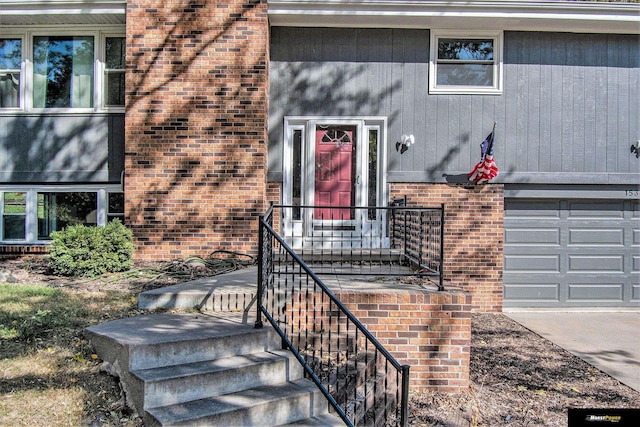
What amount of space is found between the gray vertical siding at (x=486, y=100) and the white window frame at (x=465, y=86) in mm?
109

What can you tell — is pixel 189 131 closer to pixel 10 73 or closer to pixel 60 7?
pixel 60 7

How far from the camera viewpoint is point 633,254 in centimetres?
870

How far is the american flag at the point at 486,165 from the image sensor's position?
7980 mm

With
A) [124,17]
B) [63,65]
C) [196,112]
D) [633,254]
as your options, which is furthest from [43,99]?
[633,254]

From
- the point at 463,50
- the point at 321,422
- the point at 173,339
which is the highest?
the point at 463,50

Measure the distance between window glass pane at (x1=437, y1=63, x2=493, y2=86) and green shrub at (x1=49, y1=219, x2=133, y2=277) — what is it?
20.3 feet

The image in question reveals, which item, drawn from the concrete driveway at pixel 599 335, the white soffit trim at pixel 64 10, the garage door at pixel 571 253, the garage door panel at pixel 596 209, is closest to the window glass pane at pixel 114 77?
the white soffit trim at pixel 64 10

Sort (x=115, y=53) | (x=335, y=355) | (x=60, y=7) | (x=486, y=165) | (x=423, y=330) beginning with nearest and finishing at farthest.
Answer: (x=335, y=355) < (x=423, y=330) < (x=60, y=7) < (x=486, y=165) < (x=115, y=53)

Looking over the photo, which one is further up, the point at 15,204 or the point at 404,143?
the point at 404,143

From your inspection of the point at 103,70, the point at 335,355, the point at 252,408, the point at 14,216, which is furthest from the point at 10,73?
the point at 252,408

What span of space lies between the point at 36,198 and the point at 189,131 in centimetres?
331

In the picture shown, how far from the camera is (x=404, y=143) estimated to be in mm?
8242

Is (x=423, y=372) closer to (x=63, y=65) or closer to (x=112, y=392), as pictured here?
(x=112, y=392)

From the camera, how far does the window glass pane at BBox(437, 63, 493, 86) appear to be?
27.5ft
